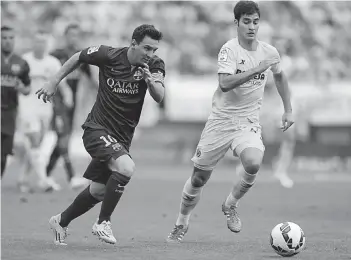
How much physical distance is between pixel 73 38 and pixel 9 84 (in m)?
2.54

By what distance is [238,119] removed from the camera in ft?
28.1

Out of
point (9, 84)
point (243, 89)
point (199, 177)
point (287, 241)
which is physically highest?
point (243, 89)

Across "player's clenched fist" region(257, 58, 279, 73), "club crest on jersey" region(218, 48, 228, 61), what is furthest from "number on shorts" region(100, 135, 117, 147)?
"player's clenched fist" region(257, 58, 279, 73)

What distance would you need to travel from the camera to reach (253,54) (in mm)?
8453

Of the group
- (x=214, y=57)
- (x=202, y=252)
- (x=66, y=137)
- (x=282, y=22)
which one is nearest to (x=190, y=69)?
(x=214, y=57)

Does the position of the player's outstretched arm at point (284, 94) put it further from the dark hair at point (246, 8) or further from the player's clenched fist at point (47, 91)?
the player's clenched fist at point (47, 91)

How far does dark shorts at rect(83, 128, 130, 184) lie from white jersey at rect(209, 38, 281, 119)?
1343 millimetres

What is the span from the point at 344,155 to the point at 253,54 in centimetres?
1357

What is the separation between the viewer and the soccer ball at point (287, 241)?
7.15 metres

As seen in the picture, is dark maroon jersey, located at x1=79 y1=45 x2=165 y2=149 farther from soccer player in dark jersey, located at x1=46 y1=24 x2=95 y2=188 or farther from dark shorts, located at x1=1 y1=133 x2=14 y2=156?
soccer player in dark jersey, located at x1=46 y1=24 x2=95 y2=188

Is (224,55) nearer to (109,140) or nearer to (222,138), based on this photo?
(222,138)

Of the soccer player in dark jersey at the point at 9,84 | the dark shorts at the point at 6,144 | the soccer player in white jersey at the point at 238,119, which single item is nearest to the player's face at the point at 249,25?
the soccer player in white jersey at the point at 238,119


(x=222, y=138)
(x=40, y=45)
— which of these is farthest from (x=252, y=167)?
(x=40, y=45)

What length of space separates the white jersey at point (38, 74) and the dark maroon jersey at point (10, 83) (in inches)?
63.3
